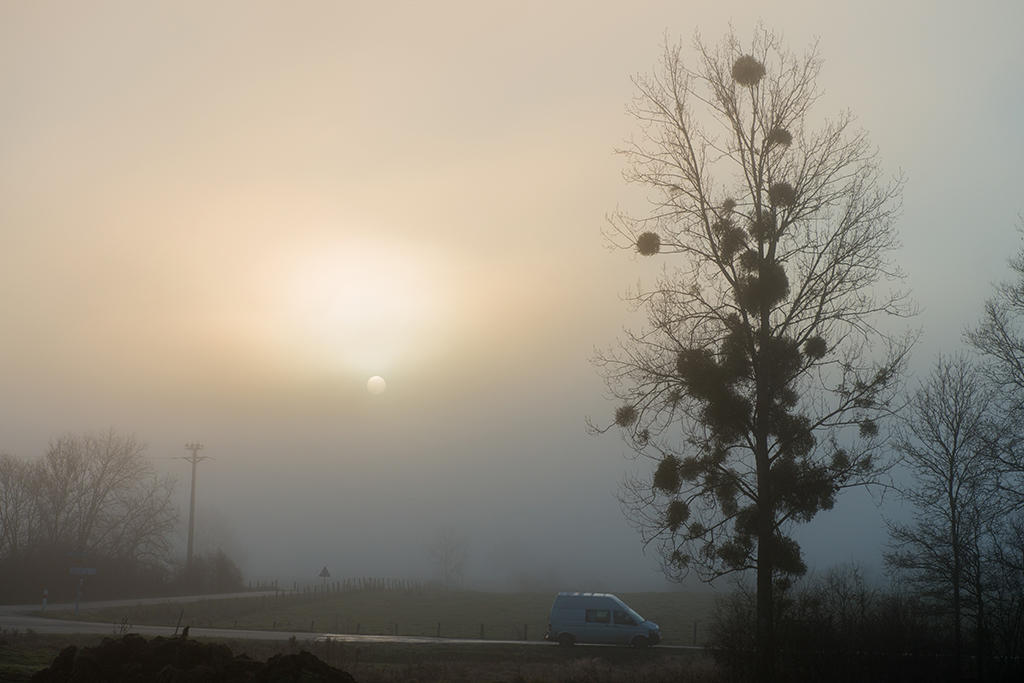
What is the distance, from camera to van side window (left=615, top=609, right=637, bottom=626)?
1393 inches

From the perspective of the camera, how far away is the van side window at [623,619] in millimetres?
35375

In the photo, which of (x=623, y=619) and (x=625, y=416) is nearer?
(x=625, y=416)

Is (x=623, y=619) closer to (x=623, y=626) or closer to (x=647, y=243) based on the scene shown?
(x=623, y=626)

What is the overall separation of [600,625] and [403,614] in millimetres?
24671

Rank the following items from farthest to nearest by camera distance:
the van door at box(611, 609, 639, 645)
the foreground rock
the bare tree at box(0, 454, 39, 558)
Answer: the bare tree at box(0, 454, 39, 558)
the van door at box(611, 609, 639, 645)
the foreground rock

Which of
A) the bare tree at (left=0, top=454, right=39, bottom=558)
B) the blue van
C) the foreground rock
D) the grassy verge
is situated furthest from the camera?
the bare tree at (left=0, top=454, right=39, bottom=558)

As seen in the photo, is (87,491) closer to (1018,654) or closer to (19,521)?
(19,521)

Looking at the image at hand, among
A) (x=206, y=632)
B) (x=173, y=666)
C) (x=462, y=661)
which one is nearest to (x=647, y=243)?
(x=173, y=666)

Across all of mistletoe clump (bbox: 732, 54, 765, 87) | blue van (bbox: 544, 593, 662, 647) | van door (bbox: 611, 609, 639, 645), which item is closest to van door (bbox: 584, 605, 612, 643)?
blue van (bbox: 544, 593, 662, 647)

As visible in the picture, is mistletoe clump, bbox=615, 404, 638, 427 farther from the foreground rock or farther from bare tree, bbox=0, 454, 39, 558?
bare tree, bbox=0, 454, 39, 558

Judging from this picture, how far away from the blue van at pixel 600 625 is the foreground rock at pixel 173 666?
19.8m

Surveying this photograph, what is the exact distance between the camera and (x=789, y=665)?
18.5 meters

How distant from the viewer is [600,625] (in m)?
35.6

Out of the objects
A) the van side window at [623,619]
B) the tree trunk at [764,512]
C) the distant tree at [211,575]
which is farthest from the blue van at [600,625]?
the distant tree at [211,575]
